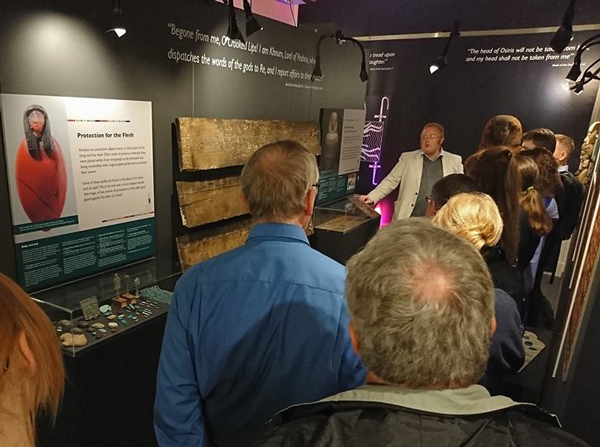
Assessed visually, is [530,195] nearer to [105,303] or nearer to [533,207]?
[533,207]

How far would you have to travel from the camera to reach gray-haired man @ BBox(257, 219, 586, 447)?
0.76 m

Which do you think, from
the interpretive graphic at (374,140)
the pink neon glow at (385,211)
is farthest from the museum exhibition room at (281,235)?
the pink neon glow at (385,211)

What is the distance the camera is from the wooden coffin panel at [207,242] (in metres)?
3.60

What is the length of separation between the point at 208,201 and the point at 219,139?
50 centimetres

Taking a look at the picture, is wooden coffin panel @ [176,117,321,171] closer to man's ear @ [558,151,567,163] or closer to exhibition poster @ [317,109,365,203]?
exhibition poster @ [317,109,365,203]

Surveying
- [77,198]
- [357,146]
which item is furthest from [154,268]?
[357,146]

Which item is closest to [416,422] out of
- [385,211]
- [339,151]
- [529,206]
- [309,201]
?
[309,201]

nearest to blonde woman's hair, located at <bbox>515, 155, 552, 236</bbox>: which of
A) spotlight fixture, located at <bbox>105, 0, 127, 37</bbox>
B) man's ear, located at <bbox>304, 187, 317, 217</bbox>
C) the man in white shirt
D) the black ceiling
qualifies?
man's ear, located at <bbox>304, 187, 317, 217</bbox>

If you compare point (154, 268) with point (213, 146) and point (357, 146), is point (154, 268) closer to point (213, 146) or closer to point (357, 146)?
point (213, 146)

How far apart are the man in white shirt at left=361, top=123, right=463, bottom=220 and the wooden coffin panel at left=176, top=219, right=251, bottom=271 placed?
1913 mm

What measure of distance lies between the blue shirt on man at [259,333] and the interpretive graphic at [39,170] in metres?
1.57

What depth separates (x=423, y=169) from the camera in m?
5.12

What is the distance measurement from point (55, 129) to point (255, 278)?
1870 mm

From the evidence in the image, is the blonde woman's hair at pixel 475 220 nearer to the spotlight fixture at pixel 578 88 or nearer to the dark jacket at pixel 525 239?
the dark jacket at pixel 525 239
